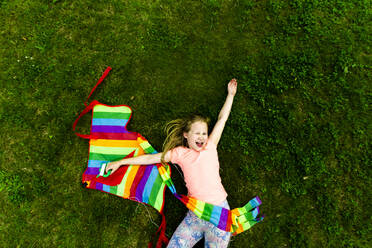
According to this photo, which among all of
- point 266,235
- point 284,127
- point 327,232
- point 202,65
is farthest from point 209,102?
point 327,232

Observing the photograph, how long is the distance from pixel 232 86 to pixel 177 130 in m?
1.35

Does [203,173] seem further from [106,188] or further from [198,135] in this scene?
[106,188]

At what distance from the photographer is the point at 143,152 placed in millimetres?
4254

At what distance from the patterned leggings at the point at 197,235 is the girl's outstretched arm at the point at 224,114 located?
A: 3.83 feet

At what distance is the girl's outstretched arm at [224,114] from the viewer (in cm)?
396

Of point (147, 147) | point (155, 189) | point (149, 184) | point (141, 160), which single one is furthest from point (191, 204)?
point (147, 147)

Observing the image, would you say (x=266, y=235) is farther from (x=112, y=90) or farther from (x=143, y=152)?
(x=112, y=90)

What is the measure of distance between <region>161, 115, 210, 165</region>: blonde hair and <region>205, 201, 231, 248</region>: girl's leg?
4.49 feet

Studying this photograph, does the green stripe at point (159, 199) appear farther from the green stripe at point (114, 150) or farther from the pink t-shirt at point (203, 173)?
the green stripe at point (114, 150)

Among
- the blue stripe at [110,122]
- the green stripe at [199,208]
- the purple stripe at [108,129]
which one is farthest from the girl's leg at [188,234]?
the blue stripe at [110,122]

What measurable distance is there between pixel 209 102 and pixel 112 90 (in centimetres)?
194

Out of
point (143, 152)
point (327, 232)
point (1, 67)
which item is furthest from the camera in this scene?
point (1, 67)

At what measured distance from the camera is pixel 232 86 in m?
4.32

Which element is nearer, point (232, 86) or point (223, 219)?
point (223, 219)
